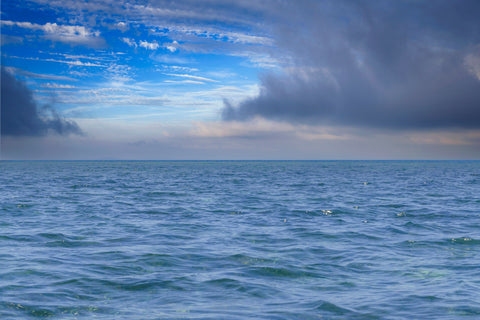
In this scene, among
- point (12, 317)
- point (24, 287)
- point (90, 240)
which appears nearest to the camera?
point (12, 317)

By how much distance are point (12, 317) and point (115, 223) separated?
12.9 meters

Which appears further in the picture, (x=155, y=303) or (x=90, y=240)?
(x=90, y=240)

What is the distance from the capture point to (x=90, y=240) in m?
17.0

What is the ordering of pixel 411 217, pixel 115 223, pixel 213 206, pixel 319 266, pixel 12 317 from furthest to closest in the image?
pixel 213 206 → pixel 411 217 → pixel 115 223 → pixel 319 266 → pixel 12 317

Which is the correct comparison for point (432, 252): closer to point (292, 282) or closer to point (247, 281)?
point (292, 282)

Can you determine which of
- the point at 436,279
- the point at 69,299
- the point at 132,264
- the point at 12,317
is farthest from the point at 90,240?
the point at 436,279

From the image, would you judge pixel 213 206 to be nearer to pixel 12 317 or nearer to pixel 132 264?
pixel 132 264

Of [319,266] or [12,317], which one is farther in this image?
[319,266]

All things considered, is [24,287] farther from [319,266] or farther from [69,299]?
[319,266]

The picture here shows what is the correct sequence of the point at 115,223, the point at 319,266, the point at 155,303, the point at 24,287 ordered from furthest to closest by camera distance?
the point at 115,223
the point at 319,266
the point at 24,287
the point at 155,303

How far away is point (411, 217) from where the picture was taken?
80.0 ft

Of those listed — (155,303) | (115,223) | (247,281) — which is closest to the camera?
(155,303)

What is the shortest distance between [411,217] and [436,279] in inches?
529

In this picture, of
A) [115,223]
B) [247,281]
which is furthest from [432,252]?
[115,223]
